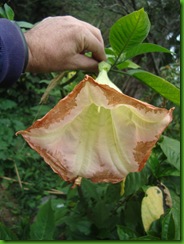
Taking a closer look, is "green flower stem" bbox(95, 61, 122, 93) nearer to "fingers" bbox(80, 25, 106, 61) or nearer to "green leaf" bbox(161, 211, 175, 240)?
"fingers" bbox(80, 25, 106, 61)

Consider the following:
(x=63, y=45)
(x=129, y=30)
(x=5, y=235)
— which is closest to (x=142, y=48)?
(x=129, y=30)

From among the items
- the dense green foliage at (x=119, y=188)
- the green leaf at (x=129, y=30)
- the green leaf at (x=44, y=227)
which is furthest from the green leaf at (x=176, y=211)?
the green leaf at (x=129, y=30)

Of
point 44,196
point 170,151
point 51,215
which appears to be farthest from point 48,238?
point 44,196

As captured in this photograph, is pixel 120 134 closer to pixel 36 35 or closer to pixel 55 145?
pixel 55 145

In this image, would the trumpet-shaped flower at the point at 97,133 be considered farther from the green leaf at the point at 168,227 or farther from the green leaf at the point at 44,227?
the green leaf at the point at 44,227

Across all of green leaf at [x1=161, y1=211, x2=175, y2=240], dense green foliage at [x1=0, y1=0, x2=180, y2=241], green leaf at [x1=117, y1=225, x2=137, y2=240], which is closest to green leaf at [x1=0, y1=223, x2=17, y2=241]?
dense green foliage at [x1=0, y1=0, x2=180, y2=241]
